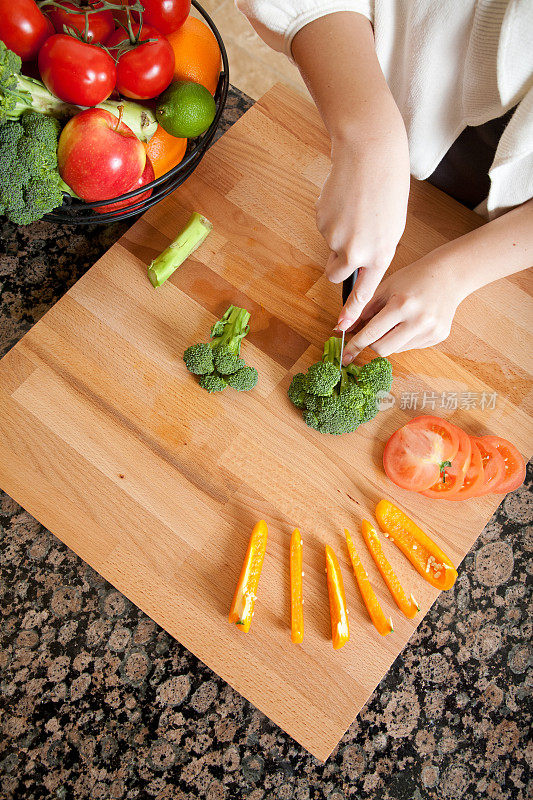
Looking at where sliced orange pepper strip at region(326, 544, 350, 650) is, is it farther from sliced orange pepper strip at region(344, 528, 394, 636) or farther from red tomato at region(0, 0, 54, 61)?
red tomato at region(0, 0, 54, 61)

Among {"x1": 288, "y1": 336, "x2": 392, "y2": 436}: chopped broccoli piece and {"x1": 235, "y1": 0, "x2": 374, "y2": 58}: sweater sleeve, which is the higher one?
{"x1": 235, "y1": 0, "x2": 374, "y2": 58}: sweater sleeve

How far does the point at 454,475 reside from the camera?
3.50 ft

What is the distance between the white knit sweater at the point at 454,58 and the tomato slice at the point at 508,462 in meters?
0.41

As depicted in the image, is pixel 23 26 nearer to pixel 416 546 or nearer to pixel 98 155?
pixel 98 155

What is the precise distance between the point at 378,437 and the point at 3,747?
1034mm

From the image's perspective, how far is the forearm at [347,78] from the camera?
2.56 feet

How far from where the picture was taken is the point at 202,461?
43.3 inches

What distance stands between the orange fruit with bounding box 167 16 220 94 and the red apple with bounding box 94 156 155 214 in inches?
6.2

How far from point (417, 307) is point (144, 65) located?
0.57 meters

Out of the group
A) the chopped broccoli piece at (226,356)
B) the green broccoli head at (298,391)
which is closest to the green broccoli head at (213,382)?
the chopped broccoli piece at (226,356)

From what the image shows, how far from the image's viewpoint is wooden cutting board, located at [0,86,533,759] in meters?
1.05

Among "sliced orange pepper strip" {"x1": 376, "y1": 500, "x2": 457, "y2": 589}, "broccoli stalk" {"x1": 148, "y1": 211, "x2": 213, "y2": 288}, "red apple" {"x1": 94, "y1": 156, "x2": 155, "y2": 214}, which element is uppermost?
"red apple" {"x1": 94, "y1": 156, "x2": 155, "y2": 214}

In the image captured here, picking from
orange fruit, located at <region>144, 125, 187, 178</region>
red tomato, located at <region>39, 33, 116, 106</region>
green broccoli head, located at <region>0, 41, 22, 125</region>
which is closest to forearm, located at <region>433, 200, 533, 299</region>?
orange fruit, located at <region>144, 125, 187, 178</region>

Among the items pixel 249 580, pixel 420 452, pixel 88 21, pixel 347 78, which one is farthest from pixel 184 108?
pixel 249 580
